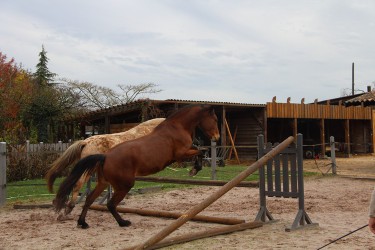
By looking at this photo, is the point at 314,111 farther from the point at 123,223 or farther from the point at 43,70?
the point at 43,70

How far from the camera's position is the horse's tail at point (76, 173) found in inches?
256

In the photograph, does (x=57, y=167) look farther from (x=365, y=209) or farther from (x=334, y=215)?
(x=365, y=209)

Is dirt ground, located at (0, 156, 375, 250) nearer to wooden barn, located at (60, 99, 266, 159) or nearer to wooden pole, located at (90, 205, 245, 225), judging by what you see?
wooden pole, located at (90, 205, 245, 225)

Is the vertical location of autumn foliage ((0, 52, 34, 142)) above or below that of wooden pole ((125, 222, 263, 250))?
above

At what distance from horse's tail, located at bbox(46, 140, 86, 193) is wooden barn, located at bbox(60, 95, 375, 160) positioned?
11.3 m

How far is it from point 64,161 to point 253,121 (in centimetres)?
1813

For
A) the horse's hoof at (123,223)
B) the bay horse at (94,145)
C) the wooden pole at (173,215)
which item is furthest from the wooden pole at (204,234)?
the bay horse at (94,145)

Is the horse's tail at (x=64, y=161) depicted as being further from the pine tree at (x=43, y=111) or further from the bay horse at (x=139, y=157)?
the pine tree at (x=43, y=111)

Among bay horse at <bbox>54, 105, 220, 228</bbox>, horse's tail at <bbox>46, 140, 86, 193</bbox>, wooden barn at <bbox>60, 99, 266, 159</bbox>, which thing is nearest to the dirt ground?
bay horse at <bbox>54, 105, 220, 228</bbox>

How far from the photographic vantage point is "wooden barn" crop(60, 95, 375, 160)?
20769 millimetres

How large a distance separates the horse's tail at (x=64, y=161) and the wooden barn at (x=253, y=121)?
11280mm

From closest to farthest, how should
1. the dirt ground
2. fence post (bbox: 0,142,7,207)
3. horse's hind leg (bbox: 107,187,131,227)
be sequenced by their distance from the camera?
1. the dirt ground
2. horse's hind leg (bbox: 107,187,131,227)
3. fence post (bbox: 0,142,7,207)

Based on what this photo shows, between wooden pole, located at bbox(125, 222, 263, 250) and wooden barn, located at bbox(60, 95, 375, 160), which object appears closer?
wooden pole, located at bbox(125, 222, 263, 250)

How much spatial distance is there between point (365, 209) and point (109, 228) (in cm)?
478
